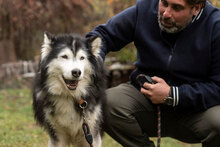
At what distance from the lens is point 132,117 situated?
10.7 ft

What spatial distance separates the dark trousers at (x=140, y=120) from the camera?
10.5 feet

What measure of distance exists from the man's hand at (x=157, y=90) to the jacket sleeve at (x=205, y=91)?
87mm

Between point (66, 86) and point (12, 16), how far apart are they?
6.99 meters

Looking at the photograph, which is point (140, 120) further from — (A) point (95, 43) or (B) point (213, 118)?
(A) point (95, 43)

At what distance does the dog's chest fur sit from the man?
0.34 m

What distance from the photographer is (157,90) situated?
9.83ft

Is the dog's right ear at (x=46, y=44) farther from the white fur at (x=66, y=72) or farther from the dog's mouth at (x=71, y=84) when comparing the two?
the dog's mouth at (x=71, y=84)

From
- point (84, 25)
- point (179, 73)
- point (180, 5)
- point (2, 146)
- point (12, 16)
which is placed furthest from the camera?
point (84, 25)

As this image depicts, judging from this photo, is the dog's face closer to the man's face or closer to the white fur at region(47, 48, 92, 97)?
the white fur at region(47, 48, 92, 97)

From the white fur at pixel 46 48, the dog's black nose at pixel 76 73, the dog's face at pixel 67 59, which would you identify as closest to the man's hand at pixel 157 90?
the dog's face at pixel 67 59

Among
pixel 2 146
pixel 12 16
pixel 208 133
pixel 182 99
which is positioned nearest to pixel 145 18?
A: pixel 182 99

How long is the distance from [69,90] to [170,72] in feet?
3.24

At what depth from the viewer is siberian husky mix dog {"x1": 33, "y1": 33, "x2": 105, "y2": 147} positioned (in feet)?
9.74

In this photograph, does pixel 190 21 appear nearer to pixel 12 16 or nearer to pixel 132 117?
pixel 132 117
